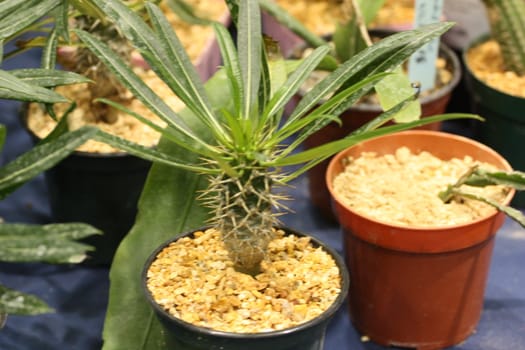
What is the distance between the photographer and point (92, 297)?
48.3 inches

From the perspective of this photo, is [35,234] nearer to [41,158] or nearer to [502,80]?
[41,158]

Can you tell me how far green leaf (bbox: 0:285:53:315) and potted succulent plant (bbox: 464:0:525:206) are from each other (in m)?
1.03

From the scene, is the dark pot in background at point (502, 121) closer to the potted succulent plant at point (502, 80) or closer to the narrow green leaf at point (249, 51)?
the potted succulent plant at point (502, 80)

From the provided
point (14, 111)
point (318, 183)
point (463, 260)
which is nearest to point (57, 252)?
point (463, 260)

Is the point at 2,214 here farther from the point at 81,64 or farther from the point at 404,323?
the point at 404,323

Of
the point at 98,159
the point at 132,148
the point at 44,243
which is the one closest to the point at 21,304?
the point at 44,243

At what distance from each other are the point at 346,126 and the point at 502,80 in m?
0.37

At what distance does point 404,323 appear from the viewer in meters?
1.10

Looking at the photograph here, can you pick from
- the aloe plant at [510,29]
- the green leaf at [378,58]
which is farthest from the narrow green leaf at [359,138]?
the aloe plant at [510,29]

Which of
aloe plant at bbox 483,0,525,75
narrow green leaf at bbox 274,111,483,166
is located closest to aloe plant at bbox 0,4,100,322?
narrow green leaf at bbox 274,111,483,166

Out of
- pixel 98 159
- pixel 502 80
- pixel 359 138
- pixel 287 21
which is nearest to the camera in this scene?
pixel 359 138

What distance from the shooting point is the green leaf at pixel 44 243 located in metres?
0.61

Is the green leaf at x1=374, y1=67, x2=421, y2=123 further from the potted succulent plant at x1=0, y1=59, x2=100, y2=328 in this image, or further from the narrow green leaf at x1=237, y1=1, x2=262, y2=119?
the potted succulent plant at x1=0, y1=59, x2=100, y2=328

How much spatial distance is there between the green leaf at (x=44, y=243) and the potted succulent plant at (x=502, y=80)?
994 mm
